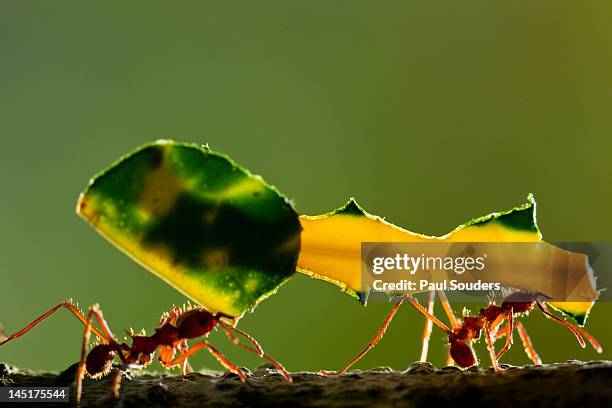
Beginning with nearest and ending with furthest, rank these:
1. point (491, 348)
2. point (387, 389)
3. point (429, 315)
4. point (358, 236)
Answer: point (387, 389)
point (358, 236)
point (491, 348)
point (429, 315)

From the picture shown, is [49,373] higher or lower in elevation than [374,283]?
lower

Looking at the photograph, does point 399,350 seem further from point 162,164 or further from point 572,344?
point 162,164

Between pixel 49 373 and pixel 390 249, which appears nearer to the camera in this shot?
pixel 390 249

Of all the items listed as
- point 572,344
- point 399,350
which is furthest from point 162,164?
point 572,344

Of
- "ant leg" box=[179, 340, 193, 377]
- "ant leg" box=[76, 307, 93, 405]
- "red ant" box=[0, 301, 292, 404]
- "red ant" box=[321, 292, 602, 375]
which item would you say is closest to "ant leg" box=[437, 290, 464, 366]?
"red ant" box=[321, 292, 602, 375]

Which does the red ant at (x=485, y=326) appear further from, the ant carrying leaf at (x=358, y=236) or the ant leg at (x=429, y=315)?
the ant carrying leaf at (x=358, y=236)

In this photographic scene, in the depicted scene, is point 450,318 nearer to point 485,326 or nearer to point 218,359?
point 485,326

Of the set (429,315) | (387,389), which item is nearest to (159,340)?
(429,315)
